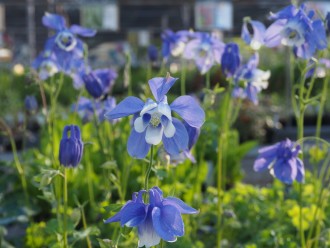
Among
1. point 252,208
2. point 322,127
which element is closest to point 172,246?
point 252,208

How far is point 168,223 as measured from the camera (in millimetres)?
1321

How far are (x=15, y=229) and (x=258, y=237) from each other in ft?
4.11

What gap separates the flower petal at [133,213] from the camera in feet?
4.41

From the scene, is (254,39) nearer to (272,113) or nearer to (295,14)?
(295,14)

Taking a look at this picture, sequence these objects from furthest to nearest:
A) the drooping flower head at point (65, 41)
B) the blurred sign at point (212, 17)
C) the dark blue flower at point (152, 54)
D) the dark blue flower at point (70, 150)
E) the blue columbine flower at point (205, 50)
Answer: the blurred sign at point (212, 17) < the dark blue flower at point (152, 54) < the blue columbine flower at point (205, 50) < the drooping flower head at point (65, 41) < the dark blue flower at point (70, 150)

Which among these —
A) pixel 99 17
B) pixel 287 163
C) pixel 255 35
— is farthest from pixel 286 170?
pixel 99 17

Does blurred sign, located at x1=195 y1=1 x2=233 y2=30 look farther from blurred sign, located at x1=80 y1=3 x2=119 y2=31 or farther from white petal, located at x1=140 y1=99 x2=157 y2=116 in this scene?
white petal, located at x1=140 y1=99 x2=157 y2=116

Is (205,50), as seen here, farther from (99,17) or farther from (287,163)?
(99,17)

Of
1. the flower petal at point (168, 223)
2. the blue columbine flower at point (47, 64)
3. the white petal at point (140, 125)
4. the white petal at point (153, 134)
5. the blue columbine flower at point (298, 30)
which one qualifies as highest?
the blue columbine flower at point (298, 30)

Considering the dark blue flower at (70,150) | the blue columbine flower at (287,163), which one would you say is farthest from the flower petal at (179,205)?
the blue columbine flower at (287,163)

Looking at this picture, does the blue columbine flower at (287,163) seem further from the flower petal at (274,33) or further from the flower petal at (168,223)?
the flower petal at (168,223)

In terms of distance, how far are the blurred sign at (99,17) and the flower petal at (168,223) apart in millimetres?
5224

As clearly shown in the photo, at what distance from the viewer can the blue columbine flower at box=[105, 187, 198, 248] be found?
132 centimetres

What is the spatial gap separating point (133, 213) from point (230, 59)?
1.03m
